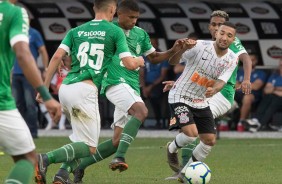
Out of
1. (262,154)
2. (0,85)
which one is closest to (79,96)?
(0,85)

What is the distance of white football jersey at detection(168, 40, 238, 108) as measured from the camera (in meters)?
12.1

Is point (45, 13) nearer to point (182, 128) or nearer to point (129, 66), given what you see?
point (182, 128)

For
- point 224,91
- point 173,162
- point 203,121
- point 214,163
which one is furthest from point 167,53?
point 214,163

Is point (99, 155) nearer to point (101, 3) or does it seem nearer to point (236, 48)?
point (101, 3)

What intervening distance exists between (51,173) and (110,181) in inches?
52.9

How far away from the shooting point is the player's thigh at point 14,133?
7824mm

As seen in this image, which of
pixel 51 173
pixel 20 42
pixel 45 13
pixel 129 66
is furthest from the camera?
pixel 45 13

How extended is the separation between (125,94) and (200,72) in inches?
35.5

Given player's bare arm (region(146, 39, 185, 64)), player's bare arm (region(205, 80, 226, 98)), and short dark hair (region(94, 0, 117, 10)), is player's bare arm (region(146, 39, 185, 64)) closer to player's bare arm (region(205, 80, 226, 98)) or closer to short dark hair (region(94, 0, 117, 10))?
player's bare arm (region(205, 80, 226, 98))

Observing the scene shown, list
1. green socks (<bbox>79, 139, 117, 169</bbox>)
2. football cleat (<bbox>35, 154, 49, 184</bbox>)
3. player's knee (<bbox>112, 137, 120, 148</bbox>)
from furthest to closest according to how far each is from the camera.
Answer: player's knee (<bbox>112, 137, 120, 148</bbox>), green socks (<bbox>79, 139, 117, 169</bbox>), football cleat (<bbox>35, 154, 49, 184</bbox>)

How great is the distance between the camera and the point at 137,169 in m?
13.6

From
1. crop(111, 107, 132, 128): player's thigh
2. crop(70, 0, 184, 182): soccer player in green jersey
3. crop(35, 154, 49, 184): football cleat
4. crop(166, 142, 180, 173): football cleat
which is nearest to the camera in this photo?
crop(35, 154, 49, 184): football cleat

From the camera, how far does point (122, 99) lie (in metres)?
12.0

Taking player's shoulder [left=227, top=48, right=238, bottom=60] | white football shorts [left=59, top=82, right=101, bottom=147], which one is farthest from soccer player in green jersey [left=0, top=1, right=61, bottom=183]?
player's shoulder [left=227, top=48, right=238, bottom=60]
